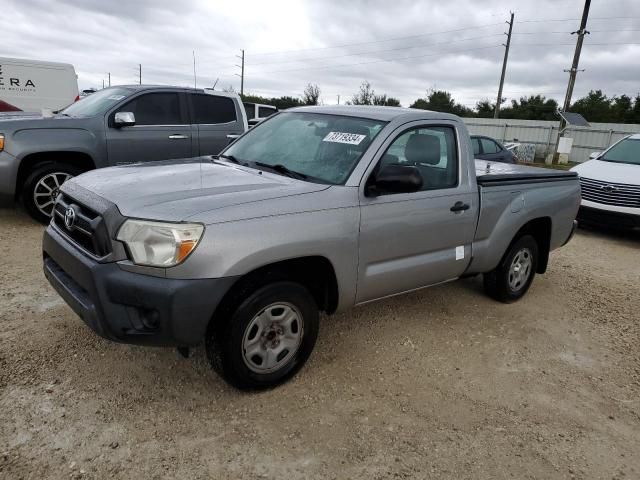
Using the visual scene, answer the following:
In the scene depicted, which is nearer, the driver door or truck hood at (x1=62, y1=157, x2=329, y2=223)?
truck hood at (x1=62, y1=157, x2=329, y2=223)

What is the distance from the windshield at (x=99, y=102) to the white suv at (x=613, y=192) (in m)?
7.31

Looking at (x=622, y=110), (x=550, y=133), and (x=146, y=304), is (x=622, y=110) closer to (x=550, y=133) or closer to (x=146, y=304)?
(x=550, y=133)

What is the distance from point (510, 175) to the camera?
14.3ft

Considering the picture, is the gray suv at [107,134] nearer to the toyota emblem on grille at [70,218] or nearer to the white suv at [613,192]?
the toyota emblem on grille at [70,218]

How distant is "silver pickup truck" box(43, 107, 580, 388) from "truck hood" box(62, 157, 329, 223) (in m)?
0.01

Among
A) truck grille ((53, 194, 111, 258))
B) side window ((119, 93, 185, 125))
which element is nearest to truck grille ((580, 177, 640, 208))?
side window ((119, 93, 185, 125))

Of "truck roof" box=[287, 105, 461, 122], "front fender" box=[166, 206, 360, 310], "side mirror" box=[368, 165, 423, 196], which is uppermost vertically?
"truck roof" box=[287, 105, 461, 122]

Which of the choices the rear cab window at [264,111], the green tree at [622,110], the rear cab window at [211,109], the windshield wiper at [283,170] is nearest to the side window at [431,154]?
the windshield wiper at [283,170]

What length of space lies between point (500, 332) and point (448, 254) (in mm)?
935

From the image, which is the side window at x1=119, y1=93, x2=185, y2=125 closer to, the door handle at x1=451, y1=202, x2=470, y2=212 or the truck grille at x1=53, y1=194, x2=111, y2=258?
the truck grille at x1=53, y1=194, x2=111, y2=258

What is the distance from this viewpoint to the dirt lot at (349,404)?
98.3 inches

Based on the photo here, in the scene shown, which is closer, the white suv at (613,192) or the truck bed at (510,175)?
the truck bed at (510,175)

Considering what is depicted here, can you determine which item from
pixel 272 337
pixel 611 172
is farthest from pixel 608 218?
pixel 272 337

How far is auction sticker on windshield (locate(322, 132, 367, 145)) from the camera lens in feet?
11.2
